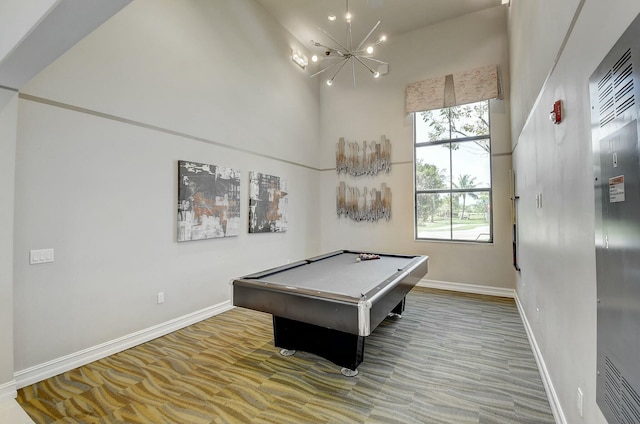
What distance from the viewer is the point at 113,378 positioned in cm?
267

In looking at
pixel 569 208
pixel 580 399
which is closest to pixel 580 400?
pixel 580 399

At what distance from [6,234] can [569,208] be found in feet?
13.3

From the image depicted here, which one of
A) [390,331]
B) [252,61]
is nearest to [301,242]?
[390,331]

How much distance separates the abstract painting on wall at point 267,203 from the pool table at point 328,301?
1680 mm

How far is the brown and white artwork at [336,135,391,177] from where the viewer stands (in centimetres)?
620

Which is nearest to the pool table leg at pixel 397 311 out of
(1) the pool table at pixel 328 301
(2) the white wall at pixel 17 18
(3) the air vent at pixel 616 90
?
(1) the pool table at pixel 328 301

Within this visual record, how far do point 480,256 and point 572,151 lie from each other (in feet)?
13.5

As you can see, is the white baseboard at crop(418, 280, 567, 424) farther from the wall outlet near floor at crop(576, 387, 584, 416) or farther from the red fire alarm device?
the red fire alarm device

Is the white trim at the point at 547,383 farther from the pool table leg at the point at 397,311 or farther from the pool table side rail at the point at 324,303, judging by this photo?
the pool table leg at the point at 397,311

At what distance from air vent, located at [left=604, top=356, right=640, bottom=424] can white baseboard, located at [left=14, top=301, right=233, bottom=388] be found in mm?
3866

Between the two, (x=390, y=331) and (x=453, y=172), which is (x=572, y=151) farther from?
(x=453, y=172)

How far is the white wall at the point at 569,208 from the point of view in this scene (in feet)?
4.61

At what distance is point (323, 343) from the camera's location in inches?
114

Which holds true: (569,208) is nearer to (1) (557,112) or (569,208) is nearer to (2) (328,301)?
(1) (557,112)
